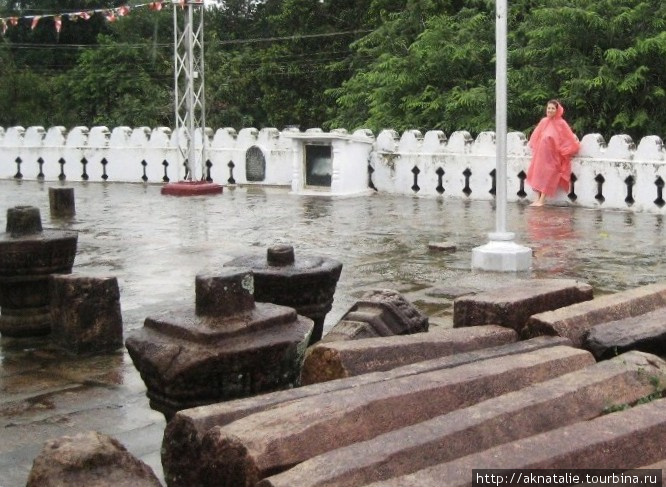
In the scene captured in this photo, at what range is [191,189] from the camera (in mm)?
15992

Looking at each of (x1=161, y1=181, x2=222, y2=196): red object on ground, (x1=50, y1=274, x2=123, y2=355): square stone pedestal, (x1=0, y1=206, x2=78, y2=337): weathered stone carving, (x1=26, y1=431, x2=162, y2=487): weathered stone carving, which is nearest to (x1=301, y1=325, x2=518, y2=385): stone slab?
(x1=26, y1=431, x2=162, y2=487): weathered stone carving

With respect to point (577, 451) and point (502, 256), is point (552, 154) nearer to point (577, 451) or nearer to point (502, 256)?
point (502, 256)

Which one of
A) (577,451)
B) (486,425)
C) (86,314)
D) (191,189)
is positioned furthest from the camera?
(191,189)

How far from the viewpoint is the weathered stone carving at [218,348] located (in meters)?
4.28

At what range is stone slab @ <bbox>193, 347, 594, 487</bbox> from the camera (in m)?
3.37

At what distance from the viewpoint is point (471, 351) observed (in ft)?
15.7

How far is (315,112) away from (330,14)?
9.79 feet

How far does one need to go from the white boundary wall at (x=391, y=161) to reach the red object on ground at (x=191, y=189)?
1308 mm

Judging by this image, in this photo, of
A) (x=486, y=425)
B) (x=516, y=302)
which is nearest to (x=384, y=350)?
(x=516, y=302)

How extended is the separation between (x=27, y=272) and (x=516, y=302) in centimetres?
298

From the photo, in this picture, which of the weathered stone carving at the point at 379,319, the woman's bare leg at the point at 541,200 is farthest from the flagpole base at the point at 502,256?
the woman's bare leg at the point at 541,200

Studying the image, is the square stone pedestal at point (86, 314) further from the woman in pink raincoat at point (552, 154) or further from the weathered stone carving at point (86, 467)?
the woman in pink raincoat at point (552, 154)

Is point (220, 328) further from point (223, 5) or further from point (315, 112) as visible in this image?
point (223, 5)

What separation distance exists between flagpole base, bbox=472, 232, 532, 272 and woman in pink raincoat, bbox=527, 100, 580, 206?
17.6 ft
